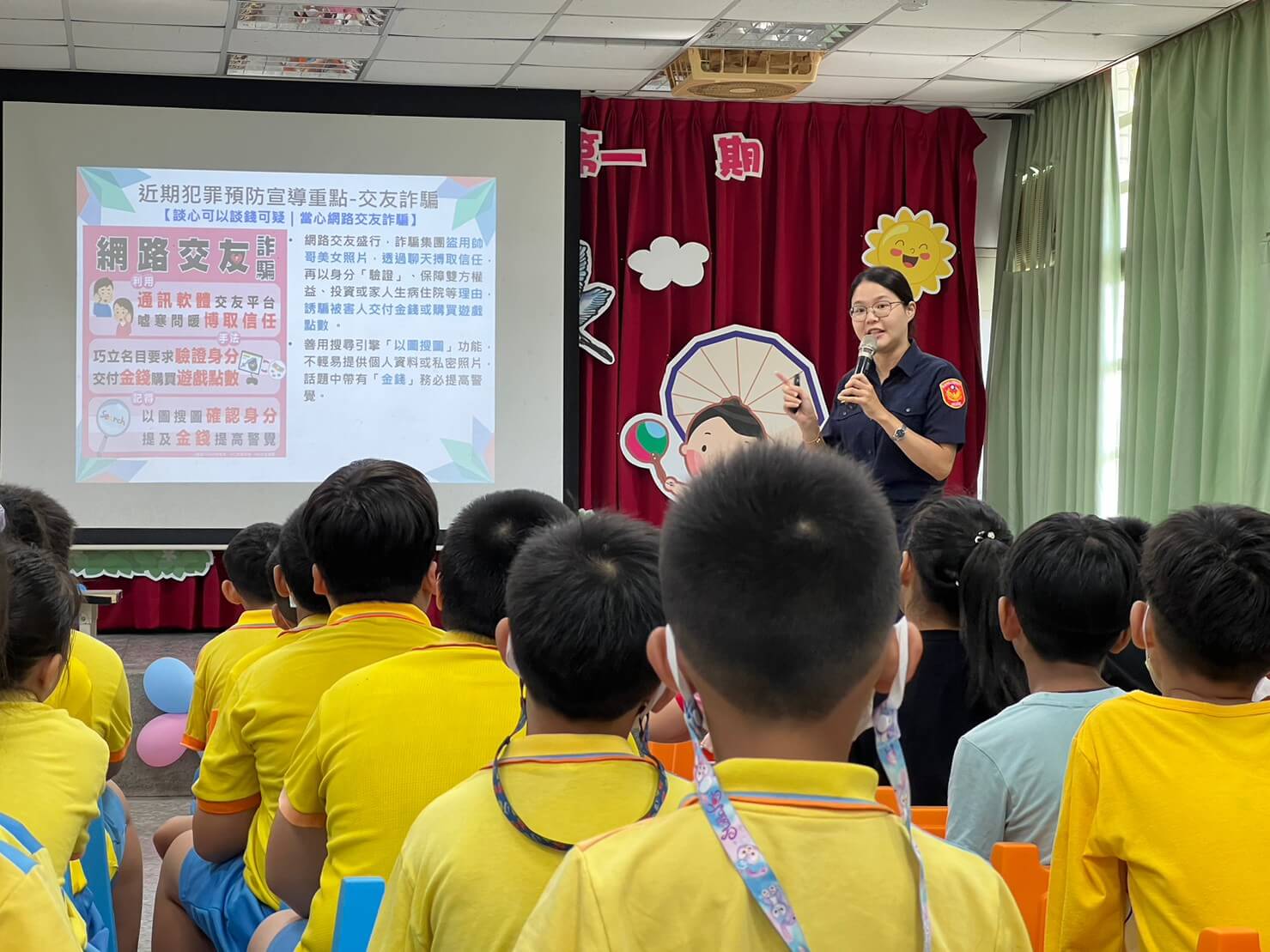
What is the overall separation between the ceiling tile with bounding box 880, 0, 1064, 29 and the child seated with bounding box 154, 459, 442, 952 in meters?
3.46

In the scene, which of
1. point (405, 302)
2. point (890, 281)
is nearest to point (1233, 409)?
point (890, 281)

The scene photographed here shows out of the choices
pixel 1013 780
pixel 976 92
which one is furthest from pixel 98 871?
pixel 976 92

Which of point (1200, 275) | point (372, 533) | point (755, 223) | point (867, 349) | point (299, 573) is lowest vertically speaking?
point (299, 573)

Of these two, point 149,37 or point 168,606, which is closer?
point 149,37

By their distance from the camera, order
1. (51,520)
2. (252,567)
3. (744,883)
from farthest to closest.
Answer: (252,567) < (51,520) < (744,883)

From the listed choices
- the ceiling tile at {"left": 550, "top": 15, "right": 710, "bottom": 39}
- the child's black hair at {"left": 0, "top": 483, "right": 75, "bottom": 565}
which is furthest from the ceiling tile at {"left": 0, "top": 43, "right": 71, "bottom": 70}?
the child's black hair at {"left": 0, "top": 483, "right": 75, "bottom": 565}

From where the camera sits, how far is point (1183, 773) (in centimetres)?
123

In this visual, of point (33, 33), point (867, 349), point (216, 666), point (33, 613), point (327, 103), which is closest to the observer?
point (33, 613)

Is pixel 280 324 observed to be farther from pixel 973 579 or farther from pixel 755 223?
pixel 973 579

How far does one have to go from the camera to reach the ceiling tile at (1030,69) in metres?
5.19

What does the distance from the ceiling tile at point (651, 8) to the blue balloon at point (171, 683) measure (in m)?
2.52

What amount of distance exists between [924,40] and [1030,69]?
0.60 m

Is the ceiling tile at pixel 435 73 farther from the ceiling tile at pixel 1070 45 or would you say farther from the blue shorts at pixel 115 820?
the blue shorts at pixel 115 820

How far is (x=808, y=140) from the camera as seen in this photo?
5.98 m
